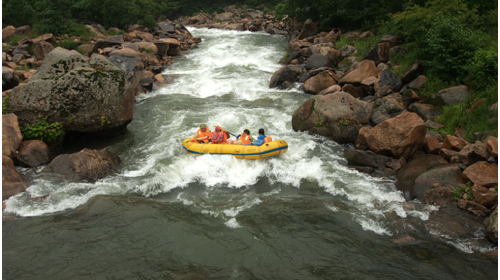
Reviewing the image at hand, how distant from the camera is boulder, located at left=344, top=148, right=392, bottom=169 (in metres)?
9.00

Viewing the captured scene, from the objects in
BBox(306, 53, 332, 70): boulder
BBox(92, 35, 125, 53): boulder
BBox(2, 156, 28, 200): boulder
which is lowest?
BBox(2, 156, 28, 200): boulder

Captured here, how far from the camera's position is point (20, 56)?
52.4ft

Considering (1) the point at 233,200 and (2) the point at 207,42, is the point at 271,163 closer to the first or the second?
(1) the point at 233,200

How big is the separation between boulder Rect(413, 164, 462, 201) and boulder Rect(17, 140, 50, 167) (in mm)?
9263

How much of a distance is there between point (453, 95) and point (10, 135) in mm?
12743

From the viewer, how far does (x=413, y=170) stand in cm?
830

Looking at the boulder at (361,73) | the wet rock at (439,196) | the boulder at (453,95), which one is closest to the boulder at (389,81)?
the boulder at (361,73)

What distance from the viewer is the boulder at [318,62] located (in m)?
16.5

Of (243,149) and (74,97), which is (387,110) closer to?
(243,149)

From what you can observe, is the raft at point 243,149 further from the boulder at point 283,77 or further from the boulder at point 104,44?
the boulder at point 104,44

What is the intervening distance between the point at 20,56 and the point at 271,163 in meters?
13.7

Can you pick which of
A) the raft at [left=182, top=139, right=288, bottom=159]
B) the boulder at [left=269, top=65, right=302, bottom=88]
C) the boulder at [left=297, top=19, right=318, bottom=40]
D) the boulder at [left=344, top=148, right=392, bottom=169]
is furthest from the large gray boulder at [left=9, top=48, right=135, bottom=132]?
the boulder at [left=297, top=19, right=318, bottom=40]

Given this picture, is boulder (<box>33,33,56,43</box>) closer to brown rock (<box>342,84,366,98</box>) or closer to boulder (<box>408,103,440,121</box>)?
brown rock (<box>342,84,366,98</box>)

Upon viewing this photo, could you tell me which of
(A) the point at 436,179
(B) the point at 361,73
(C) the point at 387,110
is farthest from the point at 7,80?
(A) the point at 436,179
